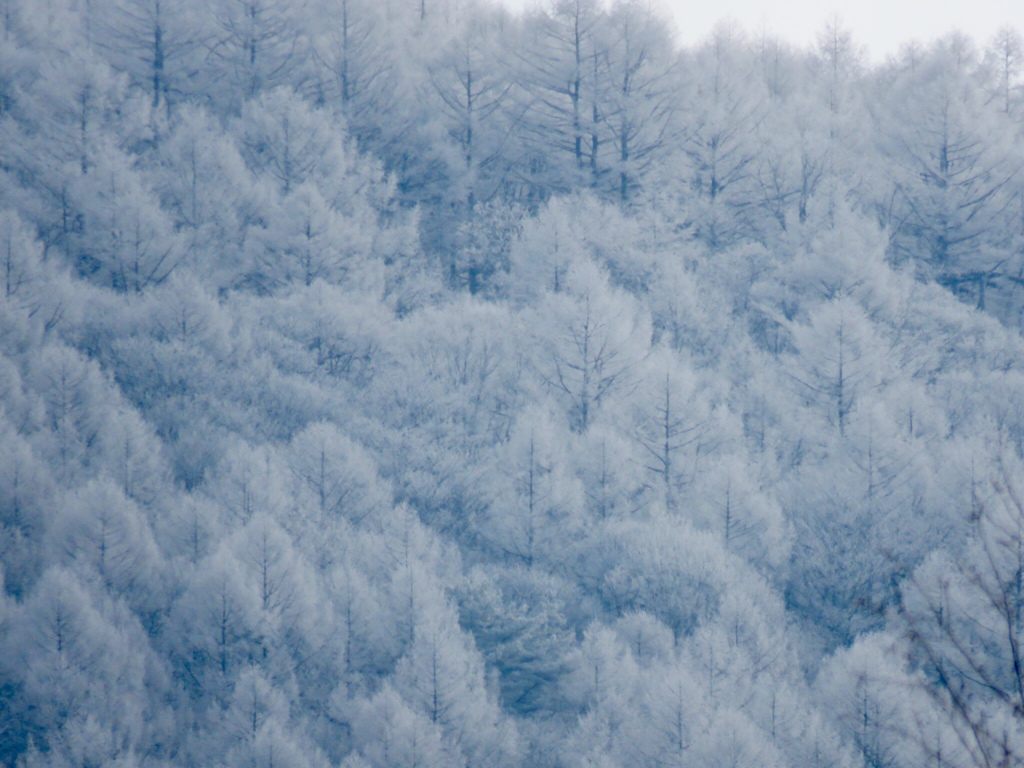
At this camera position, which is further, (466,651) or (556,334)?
(556,334)

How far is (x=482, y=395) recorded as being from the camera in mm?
27750

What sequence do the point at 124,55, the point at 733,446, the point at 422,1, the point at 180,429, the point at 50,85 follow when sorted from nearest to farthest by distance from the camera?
the point at 180,429
the point at 733,446
the point at 50,85
the point at 124,55
the point at 422,1

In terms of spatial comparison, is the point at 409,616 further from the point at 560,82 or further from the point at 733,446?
the point at 560,82

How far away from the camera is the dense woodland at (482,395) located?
1977 cm

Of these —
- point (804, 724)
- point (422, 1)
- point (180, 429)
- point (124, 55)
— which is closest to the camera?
point (804, 724)

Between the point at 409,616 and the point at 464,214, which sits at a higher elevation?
the point at 464,214

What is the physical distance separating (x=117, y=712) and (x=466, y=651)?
7097mm

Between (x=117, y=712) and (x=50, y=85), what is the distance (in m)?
23.3

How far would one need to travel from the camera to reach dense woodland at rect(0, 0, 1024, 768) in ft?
64.8

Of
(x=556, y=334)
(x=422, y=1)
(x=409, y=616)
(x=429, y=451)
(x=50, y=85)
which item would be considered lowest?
(x=409, y=616)

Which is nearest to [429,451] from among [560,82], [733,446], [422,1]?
[733,446]

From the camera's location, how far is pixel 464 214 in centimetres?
3731

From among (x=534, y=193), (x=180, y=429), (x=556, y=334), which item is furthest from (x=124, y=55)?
(x=556, y=334)

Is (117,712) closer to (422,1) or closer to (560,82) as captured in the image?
(560,82)
